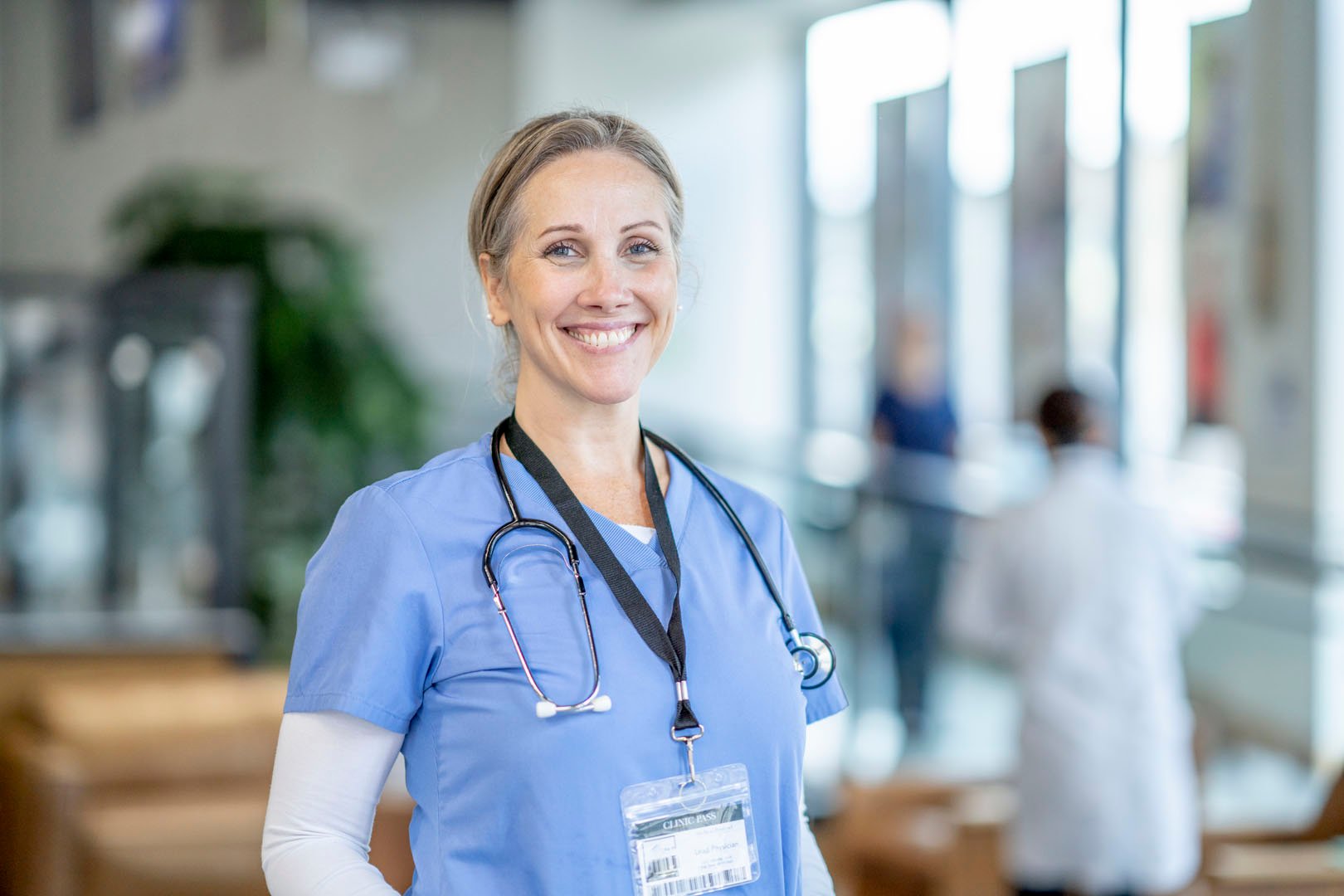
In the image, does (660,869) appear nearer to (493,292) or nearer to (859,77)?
(493,292)

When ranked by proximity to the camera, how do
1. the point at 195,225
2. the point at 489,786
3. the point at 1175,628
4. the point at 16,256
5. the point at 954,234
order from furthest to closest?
the point at 16,256 < the point at 954,234 < the point at 195,225 < the point at 1175,628 < the point at 489,786

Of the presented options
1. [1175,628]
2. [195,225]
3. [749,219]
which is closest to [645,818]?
[1175,628]

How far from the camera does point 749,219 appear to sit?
10.3 m

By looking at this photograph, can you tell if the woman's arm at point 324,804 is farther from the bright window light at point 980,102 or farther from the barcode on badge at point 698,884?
the bright window light at point 980,102

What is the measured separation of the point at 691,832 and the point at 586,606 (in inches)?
8.6

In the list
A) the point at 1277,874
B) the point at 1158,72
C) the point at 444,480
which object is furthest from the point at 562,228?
the point at 1158,72

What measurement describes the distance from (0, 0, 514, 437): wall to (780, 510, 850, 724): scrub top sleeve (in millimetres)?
8644

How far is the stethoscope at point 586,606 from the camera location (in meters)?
1.36

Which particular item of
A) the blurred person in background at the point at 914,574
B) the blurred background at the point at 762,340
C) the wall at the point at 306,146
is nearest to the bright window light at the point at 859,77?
the blurred background at the point at 762,340

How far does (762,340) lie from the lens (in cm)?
1046

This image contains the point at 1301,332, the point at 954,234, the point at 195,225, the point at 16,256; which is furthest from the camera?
the point at 16,256

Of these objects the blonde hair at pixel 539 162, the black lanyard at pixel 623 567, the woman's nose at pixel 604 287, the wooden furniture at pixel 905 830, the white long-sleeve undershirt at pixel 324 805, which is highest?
the blonde hair at pixel 539 162

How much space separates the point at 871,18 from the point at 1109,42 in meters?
2.17

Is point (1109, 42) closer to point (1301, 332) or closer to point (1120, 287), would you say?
point (1120, 287)
